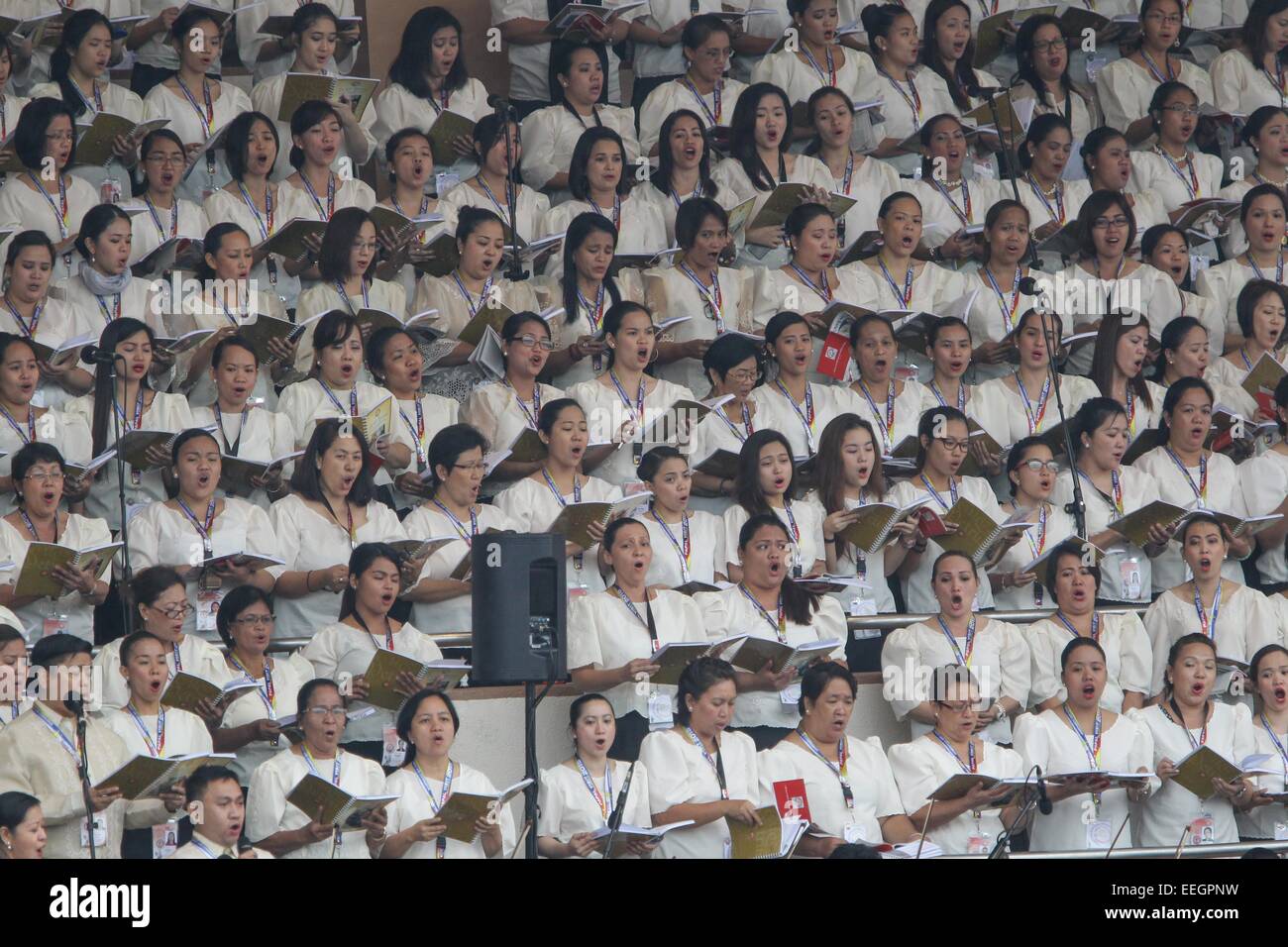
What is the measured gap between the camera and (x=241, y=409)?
8.00m

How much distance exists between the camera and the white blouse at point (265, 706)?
22.7 ft

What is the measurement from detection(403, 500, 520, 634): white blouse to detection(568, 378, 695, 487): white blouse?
0.59 meters

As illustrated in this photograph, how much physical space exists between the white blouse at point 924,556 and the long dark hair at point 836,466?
11cm

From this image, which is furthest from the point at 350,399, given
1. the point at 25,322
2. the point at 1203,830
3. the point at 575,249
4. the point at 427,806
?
the point at 1203,830

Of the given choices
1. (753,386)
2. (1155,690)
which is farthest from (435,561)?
(1155,690)

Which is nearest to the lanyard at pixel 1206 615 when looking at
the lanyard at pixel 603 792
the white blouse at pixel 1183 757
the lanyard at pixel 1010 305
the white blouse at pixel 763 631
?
the white blouse at pixel 1183 757

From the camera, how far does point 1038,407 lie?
8805mm

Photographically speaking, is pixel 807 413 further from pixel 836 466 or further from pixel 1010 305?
pixel 1010 305

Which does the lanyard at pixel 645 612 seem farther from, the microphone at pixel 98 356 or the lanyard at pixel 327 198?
the lanyard at pixel 327 198

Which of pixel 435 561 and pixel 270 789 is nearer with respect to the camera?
pixel 270 789

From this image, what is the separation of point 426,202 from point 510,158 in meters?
0.62

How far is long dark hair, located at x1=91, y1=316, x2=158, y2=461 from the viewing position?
302 inches

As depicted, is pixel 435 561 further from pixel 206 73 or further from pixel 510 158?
pixel 206 73
